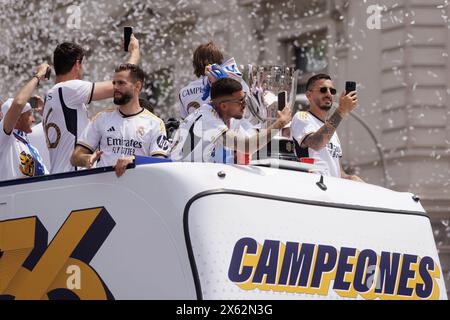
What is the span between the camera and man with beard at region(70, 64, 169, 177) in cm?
738

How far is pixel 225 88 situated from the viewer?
678cm

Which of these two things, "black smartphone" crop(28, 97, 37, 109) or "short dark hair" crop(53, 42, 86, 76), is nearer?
"short dark hair" crop(53, 42, 86, 76)

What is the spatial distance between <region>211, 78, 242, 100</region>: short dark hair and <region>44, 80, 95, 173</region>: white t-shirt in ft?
4.93

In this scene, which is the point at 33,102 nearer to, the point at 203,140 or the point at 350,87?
the point at 350,87

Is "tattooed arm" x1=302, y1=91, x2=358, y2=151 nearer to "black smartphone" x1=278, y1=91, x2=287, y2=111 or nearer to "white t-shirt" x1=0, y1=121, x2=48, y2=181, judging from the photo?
"black smartphone" x1=278, y1=91, x2=287, y2=111

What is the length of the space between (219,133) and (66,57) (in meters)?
2.07

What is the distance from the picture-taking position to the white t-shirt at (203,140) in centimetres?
665

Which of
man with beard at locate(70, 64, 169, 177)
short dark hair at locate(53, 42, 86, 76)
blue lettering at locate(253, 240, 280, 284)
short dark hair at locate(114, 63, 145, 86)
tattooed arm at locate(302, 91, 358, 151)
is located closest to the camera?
blue lettering at locate(253, 240, 280, 284)

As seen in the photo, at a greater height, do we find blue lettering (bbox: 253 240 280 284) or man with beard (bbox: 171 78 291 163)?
man with beard (bbox: 171 78 291 163)

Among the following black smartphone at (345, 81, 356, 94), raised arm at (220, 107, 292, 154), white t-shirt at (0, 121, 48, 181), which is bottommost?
white t-shirt at (0, 121, 48, 181)

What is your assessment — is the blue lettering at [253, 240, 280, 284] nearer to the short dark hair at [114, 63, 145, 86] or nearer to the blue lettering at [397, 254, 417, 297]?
the blue lettering at [397, 254, 417, 297]

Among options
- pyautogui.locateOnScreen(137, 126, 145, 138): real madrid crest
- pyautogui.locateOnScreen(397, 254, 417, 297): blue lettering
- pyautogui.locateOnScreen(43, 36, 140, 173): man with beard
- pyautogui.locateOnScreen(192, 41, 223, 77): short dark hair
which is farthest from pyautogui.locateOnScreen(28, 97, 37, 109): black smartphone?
pyautogui.locateOnScreen(397, 254, 417, 297): blue lettering

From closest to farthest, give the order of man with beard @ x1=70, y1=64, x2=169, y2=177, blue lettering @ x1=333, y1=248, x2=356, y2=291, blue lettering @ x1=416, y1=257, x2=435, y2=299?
blue lettering @ x1=333, y1=248, x2=356, y2=291, blue lettering @ x1=416, y1=257, x2=435, y2=299, man with beard @ x1=70, y1=64, x2=169, y2=177

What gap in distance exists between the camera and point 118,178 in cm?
605
